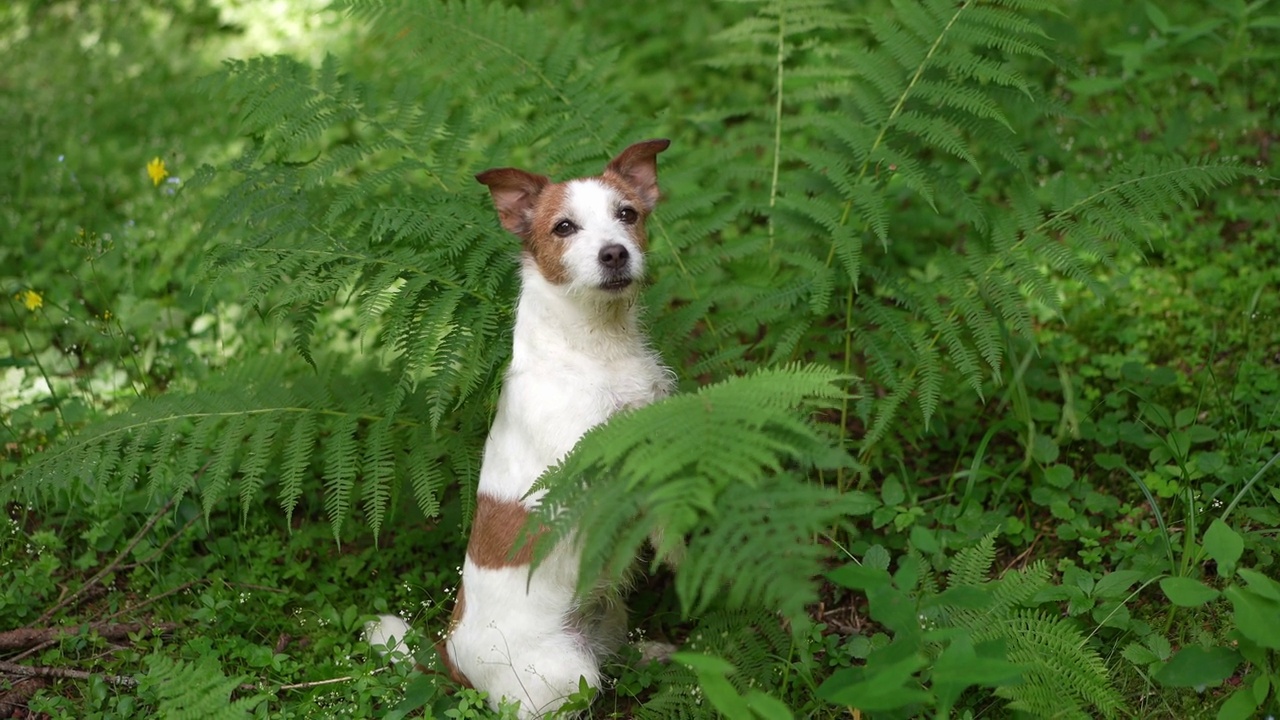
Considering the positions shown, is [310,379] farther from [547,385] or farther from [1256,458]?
[1256,458]

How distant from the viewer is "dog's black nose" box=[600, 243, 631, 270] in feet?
13.8

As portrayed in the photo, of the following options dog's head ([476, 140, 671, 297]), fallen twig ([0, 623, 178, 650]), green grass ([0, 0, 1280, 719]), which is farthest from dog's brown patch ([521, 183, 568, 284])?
fallen twig ([0, 623, 178, 650])

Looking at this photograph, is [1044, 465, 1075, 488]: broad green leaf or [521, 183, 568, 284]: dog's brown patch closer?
[521, 183, 568, 284]: dog's brown patch

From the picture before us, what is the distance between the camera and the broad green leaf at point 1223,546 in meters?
3.54

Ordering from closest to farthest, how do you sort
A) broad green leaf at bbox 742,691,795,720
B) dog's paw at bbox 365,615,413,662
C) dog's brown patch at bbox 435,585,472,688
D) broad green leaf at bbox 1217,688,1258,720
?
broad green leaf at bbox 742,691,795,720
broad green leaf at bbox 1217,688,1258,720
dog's brown patch at bbox 435,585,472,688
dog's paw at bbox 365,615,413,662

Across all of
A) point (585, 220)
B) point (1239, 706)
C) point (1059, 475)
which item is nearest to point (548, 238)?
point (585, 220)

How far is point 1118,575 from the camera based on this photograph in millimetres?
4180

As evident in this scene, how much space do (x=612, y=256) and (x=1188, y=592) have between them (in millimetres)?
2444

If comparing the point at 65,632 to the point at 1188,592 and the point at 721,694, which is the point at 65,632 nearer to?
the point at 721,694

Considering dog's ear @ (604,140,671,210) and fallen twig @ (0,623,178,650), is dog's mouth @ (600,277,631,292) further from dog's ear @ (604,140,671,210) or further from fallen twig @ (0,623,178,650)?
fallen twig @ (0,623,178,650)

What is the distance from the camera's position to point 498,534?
4.20 meters

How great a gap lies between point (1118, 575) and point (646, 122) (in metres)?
3.18

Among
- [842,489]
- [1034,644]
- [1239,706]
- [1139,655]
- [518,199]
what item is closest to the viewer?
[1239,706]

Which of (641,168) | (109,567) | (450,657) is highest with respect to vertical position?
(641,168)
